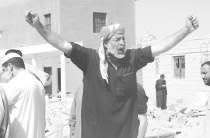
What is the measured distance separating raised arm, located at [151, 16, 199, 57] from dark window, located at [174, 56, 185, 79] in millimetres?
23193

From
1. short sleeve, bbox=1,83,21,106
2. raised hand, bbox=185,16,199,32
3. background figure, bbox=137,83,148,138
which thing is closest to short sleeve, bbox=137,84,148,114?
→ background figure, bbox=137,83,148,138

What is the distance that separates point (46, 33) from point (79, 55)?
11.0 inches

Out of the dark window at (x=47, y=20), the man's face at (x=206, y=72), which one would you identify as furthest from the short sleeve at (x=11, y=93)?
the dark window at (x=47, y=20)

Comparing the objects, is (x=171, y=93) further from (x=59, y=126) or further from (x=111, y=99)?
→ (x=111, y=99)

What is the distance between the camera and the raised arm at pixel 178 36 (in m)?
3.13

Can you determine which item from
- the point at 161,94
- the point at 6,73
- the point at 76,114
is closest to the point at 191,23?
the point at 76,114

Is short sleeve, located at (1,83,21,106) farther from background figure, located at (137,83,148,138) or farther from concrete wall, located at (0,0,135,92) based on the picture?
A: concrete wall, located at (0,0,135,92)

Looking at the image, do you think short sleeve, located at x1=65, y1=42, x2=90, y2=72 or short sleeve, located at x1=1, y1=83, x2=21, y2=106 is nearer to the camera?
short sleeve, located at x1=65, y1=42, x2=90, y2=72

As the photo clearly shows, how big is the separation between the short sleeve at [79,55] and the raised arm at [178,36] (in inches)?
19.5

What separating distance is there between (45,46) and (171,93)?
854cm

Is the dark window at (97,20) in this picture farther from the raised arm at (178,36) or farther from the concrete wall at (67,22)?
the raised arm at (178,36)

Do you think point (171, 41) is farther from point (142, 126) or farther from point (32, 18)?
point (32, 18)

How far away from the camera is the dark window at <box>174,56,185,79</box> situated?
26125mm

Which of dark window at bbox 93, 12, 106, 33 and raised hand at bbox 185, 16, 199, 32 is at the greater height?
dark window at bbox 93, 12, 106, 33
